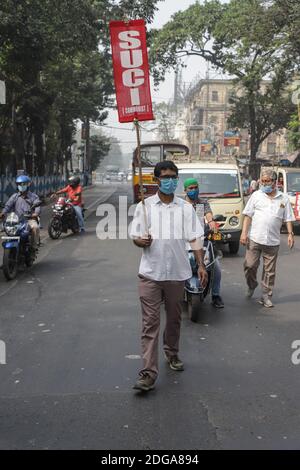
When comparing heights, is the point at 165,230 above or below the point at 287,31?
below

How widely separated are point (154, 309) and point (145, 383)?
0.60 metres

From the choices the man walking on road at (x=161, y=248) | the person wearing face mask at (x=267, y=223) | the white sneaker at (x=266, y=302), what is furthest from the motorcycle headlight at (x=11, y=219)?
the man walking on road at (x=161, y=248)

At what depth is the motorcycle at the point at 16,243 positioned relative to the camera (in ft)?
30.0

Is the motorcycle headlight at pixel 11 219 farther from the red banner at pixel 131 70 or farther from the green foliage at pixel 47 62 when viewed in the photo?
the red banner at pixel 131 70

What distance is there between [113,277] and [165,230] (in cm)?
492

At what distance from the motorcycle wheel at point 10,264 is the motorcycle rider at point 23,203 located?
766 mm

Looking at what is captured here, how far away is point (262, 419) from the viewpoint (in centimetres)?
400

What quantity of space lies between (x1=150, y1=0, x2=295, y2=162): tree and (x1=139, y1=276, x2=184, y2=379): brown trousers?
64.4 feet

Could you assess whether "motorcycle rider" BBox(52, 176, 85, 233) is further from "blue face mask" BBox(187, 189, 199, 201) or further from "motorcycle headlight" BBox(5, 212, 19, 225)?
"blue face mask" BBox(187, 189, 199, 201)

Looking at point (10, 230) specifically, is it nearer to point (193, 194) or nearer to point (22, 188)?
point (22, 188)

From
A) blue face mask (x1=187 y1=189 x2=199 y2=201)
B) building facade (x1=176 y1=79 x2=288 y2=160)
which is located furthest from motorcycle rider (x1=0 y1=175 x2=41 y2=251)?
building facade (x1=176 y1=79 x2=288 y2=160)

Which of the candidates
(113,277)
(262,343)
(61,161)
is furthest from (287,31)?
(61,161)

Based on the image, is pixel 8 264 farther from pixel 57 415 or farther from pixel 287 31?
pixel 287 31

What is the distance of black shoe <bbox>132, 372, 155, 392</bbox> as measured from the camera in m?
4.46
